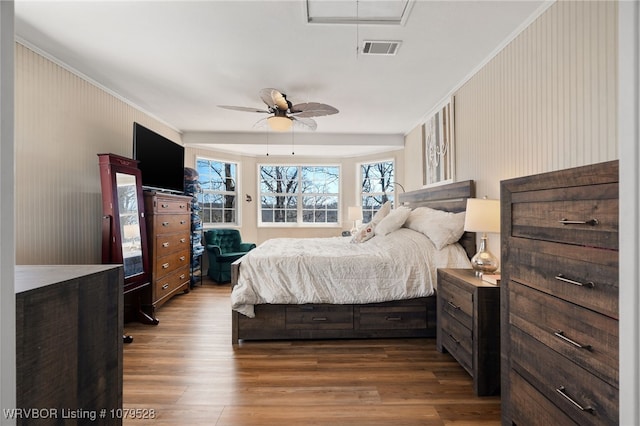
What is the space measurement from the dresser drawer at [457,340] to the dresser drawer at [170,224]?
312 cm

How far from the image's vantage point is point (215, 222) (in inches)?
240

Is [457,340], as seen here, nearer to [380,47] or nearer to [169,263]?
[380,47]

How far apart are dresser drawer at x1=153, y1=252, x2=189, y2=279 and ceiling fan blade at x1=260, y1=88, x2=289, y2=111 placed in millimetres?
2184

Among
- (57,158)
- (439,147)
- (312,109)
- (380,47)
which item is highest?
(380,47)

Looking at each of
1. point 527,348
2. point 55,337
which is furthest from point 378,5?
point 55,337

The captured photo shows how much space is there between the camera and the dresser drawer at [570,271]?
3.33 ft

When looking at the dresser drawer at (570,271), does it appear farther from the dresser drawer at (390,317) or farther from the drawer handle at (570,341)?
the dresser drawer at (390,317)

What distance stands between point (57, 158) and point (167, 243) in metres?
1.42

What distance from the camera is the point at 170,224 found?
399cm

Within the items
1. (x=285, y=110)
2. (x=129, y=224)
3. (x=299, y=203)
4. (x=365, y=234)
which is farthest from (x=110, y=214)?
(x=299, y=203)

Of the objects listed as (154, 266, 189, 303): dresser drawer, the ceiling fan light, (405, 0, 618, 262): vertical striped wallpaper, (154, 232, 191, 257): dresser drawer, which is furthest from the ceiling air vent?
(154, 266, 189, 303): dresser drawer

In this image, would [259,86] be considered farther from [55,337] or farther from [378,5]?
[55,337]

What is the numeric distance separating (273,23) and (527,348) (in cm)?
249

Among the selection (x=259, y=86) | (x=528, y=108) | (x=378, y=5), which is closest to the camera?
(x=378, y=5)
